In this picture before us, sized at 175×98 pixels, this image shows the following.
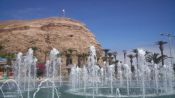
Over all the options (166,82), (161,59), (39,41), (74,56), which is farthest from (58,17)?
(166,82)

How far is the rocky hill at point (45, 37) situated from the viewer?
92.1 m

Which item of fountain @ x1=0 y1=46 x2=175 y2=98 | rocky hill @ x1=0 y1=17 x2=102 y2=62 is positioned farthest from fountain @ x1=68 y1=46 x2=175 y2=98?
rocky hill @ x1=0 y1=17 x2=102 y2=62

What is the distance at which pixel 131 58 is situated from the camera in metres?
75.2

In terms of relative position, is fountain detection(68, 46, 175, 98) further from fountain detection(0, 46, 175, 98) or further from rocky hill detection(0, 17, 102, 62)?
rocky hill detection(0, 17, 102, 62)

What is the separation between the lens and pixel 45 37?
3826 inches

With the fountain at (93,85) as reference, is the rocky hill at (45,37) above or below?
above

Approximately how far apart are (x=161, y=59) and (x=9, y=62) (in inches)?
1565

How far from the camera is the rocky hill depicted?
92.1m

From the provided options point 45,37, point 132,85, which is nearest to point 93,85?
point 132,85

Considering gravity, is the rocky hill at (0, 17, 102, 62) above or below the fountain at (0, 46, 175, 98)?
above

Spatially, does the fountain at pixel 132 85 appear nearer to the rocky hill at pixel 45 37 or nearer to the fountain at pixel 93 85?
the fountain at pixel 93 85

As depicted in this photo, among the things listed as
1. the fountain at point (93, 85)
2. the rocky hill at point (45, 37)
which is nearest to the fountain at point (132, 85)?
the fountain at point (93, 85)

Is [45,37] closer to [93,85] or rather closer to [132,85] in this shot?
[132,85]

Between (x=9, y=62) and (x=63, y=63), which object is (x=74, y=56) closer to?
(x=63, y=63)
